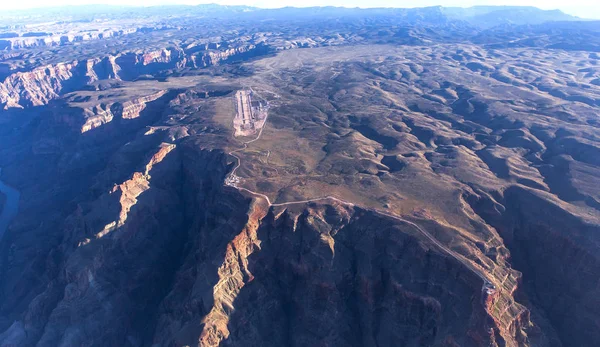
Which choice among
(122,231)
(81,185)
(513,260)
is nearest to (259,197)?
(122,231)

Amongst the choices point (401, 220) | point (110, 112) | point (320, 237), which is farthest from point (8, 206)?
point (401, 220)

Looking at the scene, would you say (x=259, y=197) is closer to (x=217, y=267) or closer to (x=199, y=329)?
(x=217, y=267)

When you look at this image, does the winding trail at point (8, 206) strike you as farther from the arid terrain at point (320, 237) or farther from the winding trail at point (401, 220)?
the winding trail at point (401, 220)

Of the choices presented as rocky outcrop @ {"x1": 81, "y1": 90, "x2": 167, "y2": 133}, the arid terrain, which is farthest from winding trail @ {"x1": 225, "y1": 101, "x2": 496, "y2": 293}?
rocky outcrop @ {"x1": 81, "y1": 90, "x2": 167, "y2": 133}

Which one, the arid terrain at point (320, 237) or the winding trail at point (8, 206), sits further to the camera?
the winding trail at point (8, 206)

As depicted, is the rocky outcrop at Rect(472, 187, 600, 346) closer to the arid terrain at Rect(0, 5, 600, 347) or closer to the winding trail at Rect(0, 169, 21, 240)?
the arid terrain at Rect(0, 5, 600, 347)

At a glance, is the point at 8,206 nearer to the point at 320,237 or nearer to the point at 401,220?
the point at 320,237

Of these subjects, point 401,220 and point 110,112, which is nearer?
point 401,220

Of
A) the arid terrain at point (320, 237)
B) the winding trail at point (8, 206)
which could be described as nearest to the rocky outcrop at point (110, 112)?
the arid terrain at point (320, 237)

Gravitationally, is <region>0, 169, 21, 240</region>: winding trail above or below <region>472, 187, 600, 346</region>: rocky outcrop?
below
